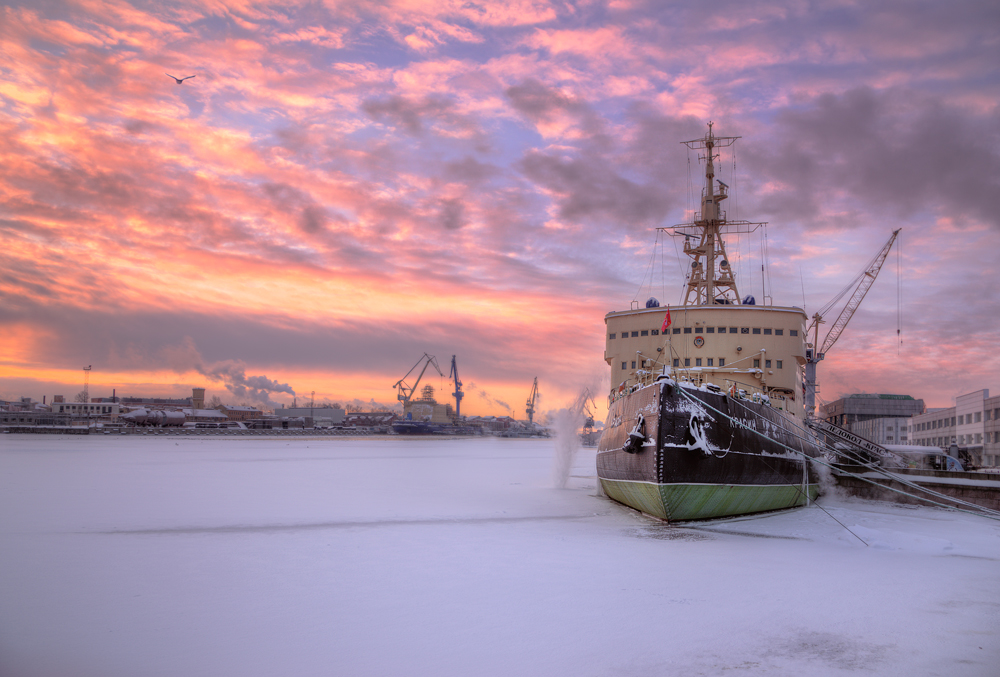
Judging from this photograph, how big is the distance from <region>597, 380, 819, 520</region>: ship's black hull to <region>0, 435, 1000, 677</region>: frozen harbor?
89cm

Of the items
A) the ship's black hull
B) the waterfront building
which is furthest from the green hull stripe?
the waterfront building

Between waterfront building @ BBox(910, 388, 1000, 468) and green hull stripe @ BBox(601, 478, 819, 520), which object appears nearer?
green hull stripe @ BBox(601, 478, 819, 520)

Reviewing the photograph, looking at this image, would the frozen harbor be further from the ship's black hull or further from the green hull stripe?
the ship's black hull

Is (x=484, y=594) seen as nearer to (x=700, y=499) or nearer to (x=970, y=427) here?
(x=700, y=499)

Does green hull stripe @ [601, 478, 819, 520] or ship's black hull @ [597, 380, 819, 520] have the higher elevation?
ship's black hull @ [597, 380, 819, 520]

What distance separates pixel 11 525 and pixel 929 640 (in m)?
20.8

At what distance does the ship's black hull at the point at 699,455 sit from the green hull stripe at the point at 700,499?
0.03 m

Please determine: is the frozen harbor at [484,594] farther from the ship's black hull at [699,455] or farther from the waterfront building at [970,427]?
the waterfront building at [970,427]

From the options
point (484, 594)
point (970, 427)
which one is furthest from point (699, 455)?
point (970, 427)

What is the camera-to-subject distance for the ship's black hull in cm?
1722

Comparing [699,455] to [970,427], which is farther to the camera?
[970,427]

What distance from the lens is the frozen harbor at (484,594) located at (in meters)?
7.71

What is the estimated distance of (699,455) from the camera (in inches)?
682

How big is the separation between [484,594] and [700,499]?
9.30 m
